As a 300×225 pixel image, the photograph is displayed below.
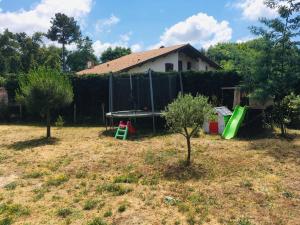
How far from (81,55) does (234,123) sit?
2067 inches

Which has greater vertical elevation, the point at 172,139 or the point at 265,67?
the point at 265,67

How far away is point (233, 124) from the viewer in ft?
49.2

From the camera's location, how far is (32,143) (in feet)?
46.1

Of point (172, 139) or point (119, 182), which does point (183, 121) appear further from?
point (172, 139)

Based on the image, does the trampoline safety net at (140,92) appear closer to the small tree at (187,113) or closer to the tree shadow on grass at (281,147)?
the tree shadow on grass at (281,147)

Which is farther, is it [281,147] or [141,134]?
[141,134]

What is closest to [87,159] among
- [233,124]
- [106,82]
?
[233,124]

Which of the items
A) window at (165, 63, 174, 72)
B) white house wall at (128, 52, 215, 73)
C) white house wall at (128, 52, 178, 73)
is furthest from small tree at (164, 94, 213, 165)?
window at (165, 63, 174, 72)

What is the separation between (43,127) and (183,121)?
11.2m

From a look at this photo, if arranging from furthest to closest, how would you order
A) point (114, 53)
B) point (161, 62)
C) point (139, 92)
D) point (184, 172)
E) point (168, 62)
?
1. point (114, 53)
2. point (168, 62)
3. point (161, 62)
4. point (139, 92)
5. point (184, 172)

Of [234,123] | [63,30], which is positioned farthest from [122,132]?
[63,30]

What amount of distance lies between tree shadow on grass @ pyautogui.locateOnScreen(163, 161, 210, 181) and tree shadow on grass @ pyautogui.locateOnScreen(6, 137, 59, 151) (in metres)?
5.87

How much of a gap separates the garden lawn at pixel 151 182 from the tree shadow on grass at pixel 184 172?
3cm

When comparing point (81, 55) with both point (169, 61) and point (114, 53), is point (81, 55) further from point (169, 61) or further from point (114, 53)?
point (169, 61)
